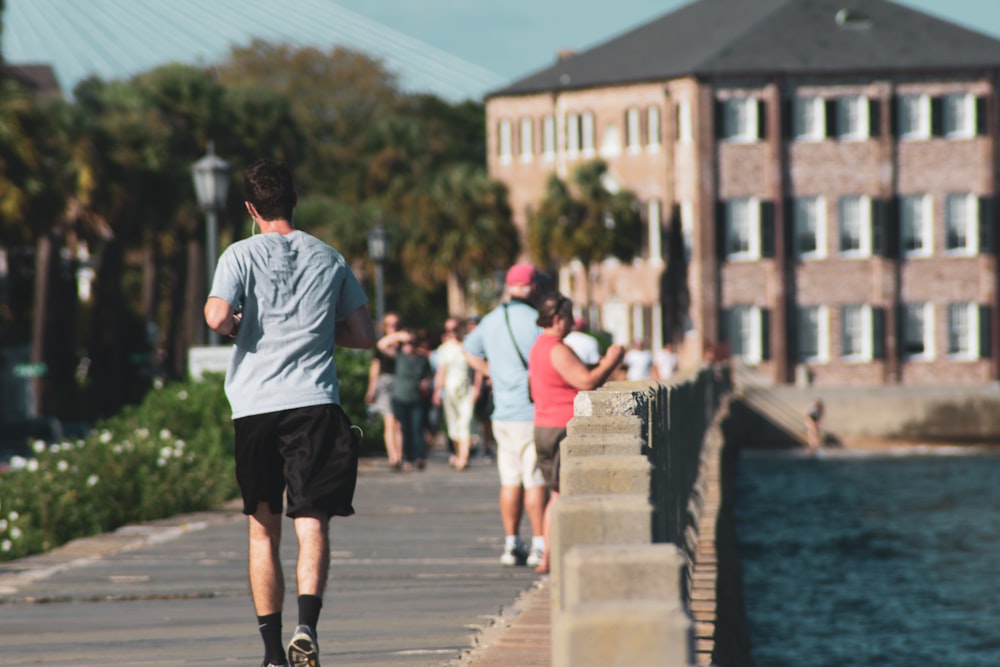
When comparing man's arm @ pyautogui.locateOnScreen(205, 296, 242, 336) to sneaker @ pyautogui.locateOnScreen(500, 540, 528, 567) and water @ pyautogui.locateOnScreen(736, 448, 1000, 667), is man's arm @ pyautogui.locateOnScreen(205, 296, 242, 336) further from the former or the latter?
water @ pyautogui.locateOnScreen(736, 448, 1000, 667)

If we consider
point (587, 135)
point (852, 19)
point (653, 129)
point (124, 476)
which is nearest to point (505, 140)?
point (587, 135)

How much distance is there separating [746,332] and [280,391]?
6328 cm

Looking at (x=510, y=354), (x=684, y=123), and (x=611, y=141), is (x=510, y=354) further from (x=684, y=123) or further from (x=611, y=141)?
(x=611, y=141)

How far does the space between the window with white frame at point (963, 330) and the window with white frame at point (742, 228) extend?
7.45 metres

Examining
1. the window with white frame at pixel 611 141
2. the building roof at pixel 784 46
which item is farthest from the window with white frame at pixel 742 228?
the window with white frame at pixel 611 141

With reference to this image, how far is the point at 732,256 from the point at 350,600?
196 ft

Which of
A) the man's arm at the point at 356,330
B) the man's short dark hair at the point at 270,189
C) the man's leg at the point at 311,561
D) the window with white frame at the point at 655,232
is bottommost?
the man's leg at the point at 311,561

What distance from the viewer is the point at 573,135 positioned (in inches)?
2943

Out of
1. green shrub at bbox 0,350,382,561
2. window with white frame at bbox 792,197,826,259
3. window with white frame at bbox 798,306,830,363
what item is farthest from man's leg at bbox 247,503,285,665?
window with white frame at bbox 792,197,826,259

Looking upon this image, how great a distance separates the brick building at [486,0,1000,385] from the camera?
227 ft

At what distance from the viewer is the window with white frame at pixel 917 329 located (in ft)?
230

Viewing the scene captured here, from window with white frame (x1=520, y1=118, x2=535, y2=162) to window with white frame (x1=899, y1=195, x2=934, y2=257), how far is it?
14598 millimetres

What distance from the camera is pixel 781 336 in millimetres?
69188

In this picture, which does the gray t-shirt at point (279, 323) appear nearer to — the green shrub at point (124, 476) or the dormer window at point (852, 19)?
the green shrub at point (124, 476)
